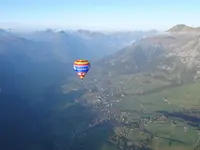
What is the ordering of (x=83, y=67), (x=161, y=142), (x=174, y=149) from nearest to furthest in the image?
(x=83, y=67), (x=174, y=149), (x=161, y=142)

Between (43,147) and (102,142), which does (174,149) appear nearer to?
(102,142)

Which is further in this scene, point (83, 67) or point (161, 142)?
point (161, 142)

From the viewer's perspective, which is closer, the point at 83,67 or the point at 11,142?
the point at 83,67

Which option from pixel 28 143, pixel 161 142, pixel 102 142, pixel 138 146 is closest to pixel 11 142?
pixel 28 143

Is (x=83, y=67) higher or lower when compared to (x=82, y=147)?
higher

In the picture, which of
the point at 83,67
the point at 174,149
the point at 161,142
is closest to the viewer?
the point at 83,67

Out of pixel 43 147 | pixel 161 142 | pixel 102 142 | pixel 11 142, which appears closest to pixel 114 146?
pixel 102 142

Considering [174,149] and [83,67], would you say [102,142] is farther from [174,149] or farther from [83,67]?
[83,67]

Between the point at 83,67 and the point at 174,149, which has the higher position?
the point at 83,67

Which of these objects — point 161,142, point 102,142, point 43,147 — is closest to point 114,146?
point 102,142
